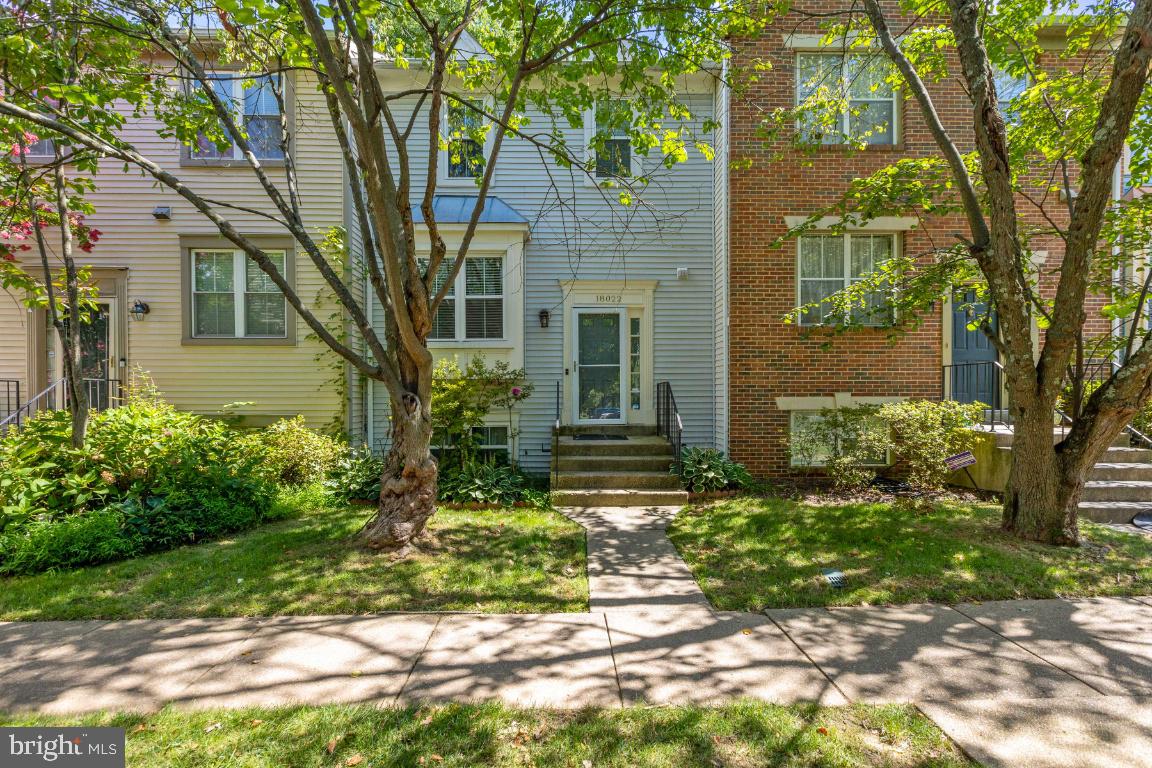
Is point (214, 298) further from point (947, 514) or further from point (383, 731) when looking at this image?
point (947, 514)

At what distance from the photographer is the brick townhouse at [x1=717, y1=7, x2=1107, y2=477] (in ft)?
28.0

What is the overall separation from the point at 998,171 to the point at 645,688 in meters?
5.58

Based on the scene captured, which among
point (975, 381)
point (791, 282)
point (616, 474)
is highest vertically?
point (791, 282)

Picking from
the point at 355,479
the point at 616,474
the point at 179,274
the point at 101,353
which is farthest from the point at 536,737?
the point at 101,353

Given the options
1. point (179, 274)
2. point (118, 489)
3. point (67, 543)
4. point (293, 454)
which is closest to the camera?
point (67, 543)

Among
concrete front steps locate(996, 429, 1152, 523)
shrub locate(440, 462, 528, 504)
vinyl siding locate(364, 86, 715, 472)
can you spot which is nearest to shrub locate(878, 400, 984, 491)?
concrete front steps locate(996, 429, 1152, 523)

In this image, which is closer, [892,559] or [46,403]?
[892,559]

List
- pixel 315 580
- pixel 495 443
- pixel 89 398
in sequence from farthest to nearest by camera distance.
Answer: pixel 495 443, pixel 89 398, pixel 315 580

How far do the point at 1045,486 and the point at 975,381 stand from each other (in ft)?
13.8

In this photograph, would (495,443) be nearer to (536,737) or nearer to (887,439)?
(887,439)

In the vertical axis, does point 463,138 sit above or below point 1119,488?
above

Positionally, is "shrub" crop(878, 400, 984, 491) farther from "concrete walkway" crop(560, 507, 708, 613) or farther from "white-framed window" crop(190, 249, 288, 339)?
"white-framed window" crop(190, 249, 288, 339)

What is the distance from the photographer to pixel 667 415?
9086 millimetres

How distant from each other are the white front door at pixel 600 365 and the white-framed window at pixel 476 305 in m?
1.54
